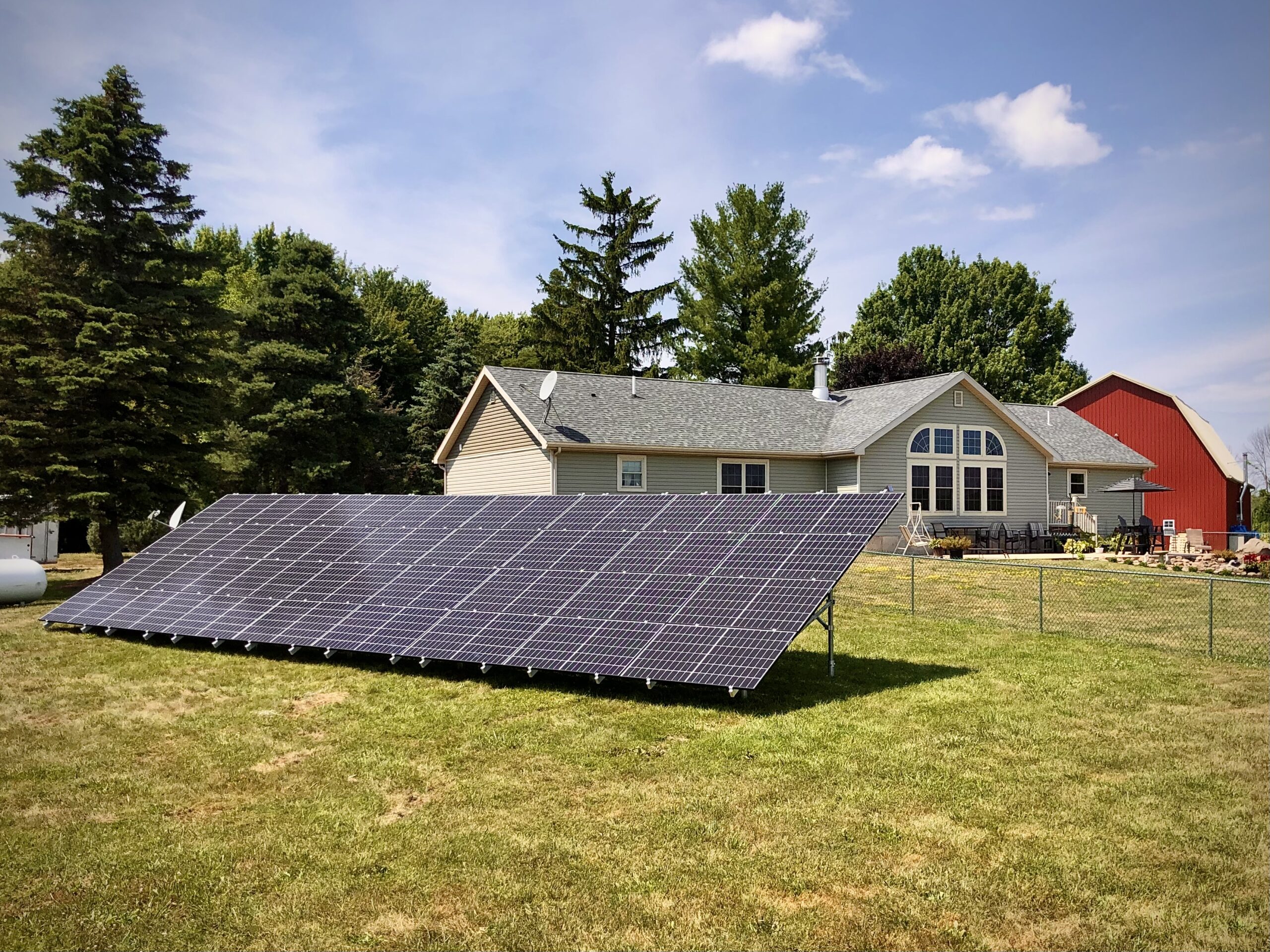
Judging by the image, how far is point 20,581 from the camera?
1623cm

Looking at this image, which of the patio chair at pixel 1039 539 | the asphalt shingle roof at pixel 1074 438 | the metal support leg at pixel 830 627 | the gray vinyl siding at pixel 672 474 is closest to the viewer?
the metal support leg at pixel 830 627

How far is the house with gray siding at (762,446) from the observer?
25.1 m

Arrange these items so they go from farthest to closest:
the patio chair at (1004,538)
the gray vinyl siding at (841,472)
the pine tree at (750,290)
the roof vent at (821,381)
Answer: the pine tree at (750,290) → the roof vent at (821,381) → the patio chair at (1004,538) → the gray vinyl siding at (841,472)

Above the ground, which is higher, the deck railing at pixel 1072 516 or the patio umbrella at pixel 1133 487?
the patio umbrella at pixel 1133 487

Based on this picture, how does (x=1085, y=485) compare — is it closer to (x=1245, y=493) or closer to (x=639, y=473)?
(x=1245, y=493)

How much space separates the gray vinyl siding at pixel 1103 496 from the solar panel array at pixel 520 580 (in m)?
23.8

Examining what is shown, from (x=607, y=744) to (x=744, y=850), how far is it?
228 cm

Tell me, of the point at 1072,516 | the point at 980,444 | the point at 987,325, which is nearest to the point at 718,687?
the point at 980,444

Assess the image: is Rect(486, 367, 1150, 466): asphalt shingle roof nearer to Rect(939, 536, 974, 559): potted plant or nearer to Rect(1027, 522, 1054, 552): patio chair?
Rect(1027, 522, 1054, 552): patio chair

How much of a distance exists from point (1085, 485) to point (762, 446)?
43.4 feet

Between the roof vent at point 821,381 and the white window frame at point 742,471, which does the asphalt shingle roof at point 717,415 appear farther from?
the white window frame at point 742,471

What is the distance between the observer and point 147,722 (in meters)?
7.97

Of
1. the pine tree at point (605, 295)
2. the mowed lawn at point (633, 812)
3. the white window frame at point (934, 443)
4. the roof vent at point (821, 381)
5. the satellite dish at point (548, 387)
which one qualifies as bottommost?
the mowed lawn at point (633, 812)

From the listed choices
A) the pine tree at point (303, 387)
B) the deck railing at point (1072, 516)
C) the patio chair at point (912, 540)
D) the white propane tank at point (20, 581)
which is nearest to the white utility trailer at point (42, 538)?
the pine tree at point (303, 387)
